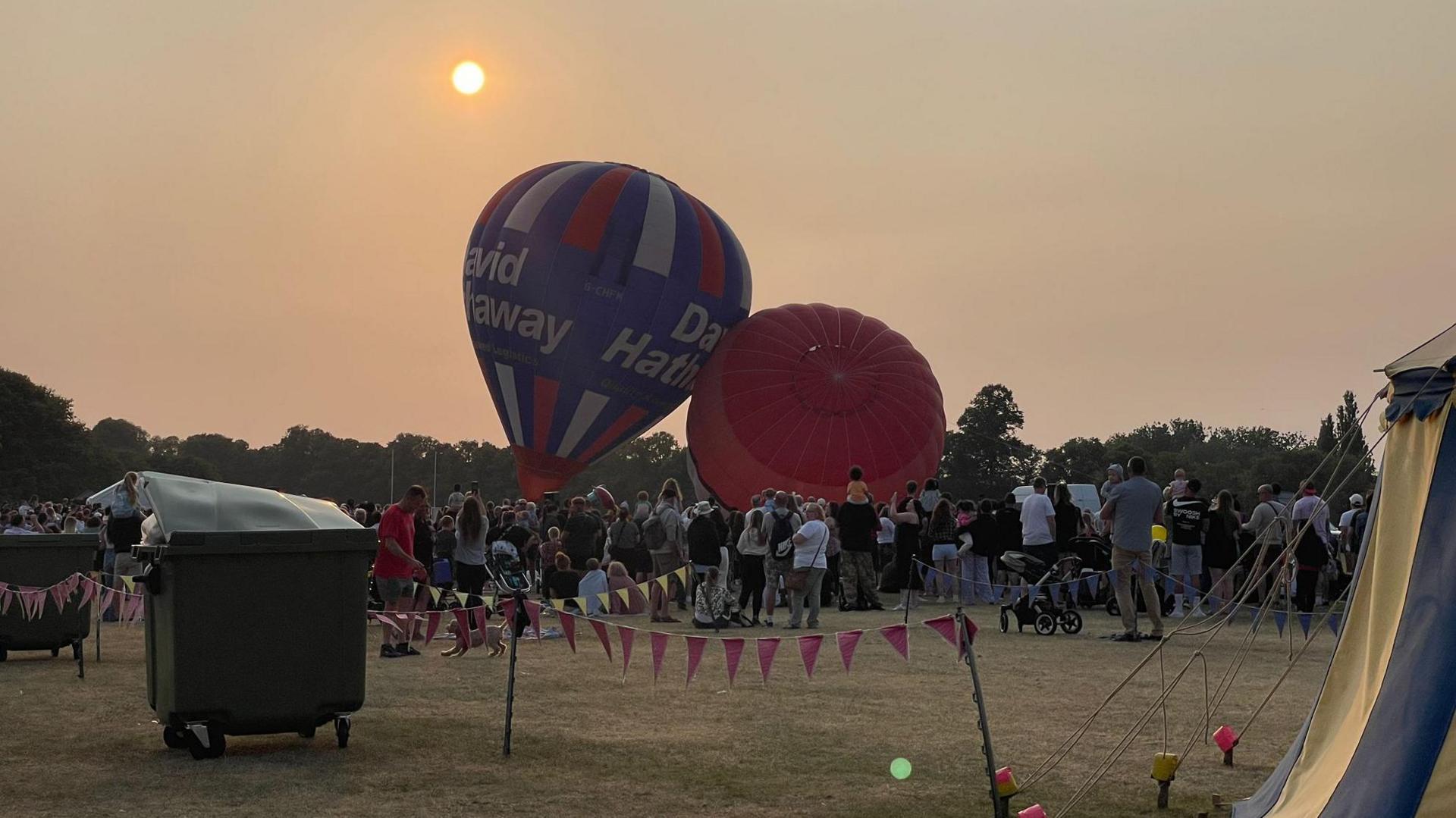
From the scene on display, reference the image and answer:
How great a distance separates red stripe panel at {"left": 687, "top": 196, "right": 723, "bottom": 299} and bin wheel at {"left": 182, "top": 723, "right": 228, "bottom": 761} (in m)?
22.7

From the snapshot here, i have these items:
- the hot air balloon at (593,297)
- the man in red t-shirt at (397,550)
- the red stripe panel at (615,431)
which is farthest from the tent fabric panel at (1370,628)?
the red stripe panel at (615,431)

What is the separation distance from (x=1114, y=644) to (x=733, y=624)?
462 centimetres

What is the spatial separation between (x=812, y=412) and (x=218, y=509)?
2178 cm

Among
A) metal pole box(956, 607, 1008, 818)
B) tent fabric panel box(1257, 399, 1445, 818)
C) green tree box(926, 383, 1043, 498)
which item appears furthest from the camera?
green tree box(926, 383, 1043, 498)

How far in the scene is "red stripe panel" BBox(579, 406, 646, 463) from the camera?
105 feet

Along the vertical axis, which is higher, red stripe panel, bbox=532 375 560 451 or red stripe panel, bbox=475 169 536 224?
red stripe panel, bbox=475 169 536 224

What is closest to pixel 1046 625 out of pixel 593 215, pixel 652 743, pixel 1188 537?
pixel 1188 537

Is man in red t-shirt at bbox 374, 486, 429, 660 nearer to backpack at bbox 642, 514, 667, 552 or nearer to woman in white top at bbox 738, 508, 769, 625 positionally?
woman in white top at bbox 738, 508, 769, 625

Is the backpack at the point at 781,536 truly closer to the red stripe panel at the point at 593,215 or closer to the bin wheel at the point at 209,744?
the bin wheel at the point at 209,744

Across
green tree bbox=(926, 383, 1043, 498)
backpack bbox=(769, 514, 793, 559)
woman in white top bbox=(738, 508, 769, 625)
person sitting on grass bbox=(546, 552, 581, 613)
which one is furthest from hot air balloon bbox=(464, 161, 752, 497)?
green tree bbox=(926, 383, 1043, 498)

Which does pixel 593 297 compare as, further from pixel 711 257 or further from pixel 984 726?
pixel 984 726

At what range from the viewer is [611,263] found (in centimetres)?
2989

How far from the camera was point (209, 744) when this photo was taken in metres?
8.77

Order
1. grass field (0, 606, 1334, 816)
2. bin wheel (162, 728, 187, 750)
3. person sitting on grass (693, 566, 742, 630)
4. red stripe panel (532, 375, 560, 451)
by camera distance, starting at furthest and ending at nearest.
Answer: red stripe panel (532, 375, 560, 451)
person sitting on grass (693, 566, 742, 630)
bin wheel (162, 728, 187, 750)
grass field (0, 606, 1334, 816)
